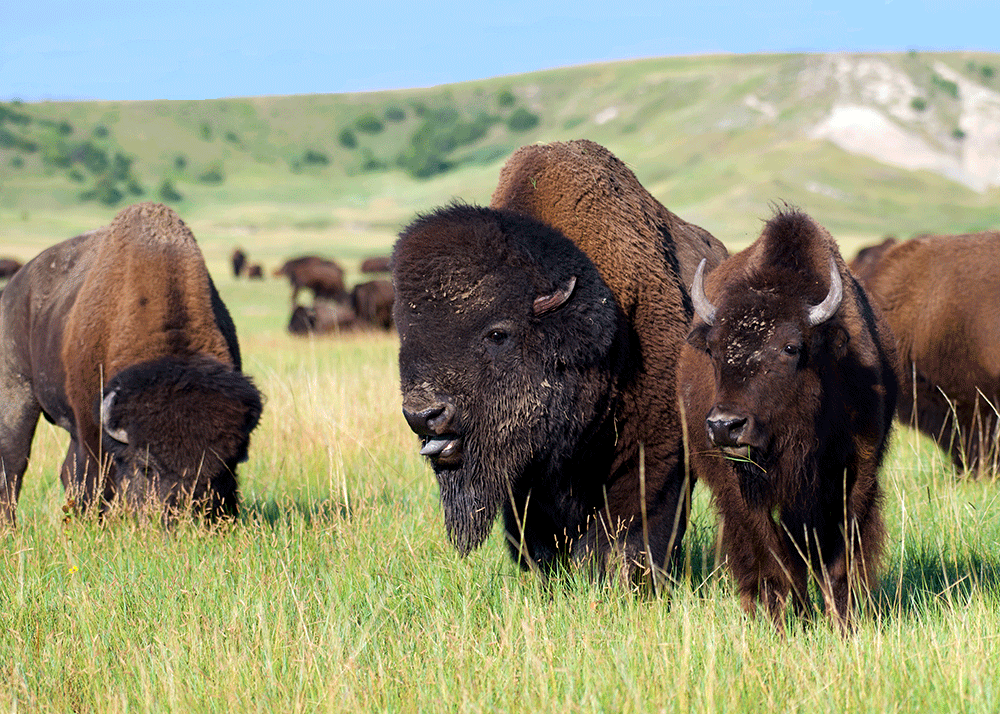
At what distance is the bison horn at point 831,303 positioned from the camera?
3982mm

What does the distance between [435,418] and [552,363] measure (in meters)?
0.57

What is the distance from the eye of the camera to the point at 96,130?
13938 centimetres

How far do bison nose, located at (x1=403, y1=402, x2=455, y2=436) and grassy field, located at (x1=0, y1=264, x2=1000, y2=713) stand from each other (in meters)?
0.75

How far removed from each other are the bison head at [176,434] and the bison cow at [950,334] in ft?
16.0

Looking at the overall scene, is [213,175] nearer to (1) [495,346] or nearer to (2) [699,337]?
(1) [495,346]

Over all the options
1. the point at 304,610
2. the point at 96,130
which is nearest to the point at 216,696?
the point at 304,610

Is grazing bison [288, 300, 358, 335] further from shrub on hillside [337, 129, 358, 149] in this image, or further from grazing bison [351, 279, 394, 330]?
shrub on hillside [337, 129, 358, 149]

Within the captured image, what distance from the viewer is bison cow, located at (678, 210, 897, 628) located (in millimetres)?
3969

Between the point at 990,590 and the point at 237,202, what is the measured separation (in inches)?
4837

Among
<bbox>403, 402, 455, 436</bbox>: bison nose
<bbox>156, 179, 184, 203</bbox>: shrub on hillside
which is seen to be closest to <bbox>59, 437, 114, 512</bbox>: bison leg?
<bbox>403, 402, 455, 436</bbox>: bison nose

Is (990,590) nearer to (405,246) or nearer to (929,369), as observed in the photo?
(405,246)

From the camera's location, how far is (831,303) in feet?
13.1

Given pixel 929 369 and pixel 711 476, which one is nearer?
pixel 711 476

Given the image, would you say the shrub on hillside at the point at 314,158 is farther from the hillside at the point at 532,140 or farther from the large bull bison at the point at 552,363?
the large bull bison at the point at 552,363
